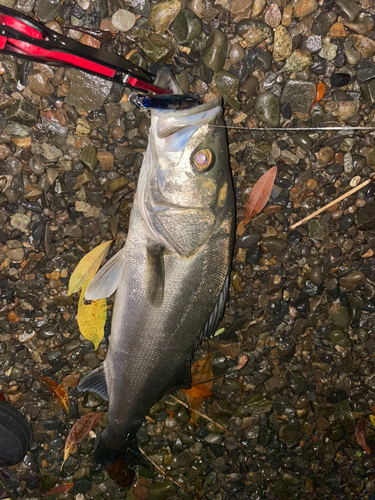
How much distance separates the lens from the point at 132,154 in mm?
2346

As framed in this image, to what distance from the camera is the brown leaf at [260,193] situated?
→ 2436mm

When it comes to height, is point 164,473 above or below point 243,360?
below

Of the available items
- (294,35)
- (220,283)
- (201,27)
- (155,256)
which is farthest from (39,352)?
(294,35)

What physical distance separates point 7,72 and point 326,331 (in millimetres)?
3126

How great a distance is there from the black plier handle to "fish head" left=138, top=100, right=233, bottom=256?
1.50 ft

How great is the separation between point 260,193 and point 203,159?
2.62 feet

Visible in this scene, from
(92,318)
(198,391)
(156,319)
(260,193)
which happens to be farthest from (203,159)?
(198,391)

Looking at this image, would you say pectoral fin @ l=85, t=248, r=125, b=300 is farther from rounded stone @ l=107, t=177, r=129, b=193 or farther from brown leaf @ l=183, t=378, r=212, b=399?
→ brown leaf @ l=183, t=378, r=212, b=399

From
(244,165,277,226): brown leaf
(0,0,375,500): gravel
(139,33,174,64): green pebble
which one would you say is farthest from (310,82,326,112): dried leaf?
(139,33,174,64): green pebble

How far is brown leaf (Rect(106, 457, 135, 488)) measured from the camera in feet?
9.08

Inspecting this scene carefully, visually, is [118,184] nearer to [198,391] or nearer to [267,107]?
[267,107]

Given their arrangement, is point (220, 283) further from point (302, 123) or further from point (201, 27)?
point (201, 27)

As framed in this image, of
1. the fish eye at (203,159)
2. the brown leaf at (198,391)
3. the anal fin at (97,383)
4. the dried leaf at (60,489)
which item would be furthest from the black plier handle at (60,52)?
the dried leaf at (60,489)

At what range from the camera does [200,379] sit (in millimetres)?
2729
